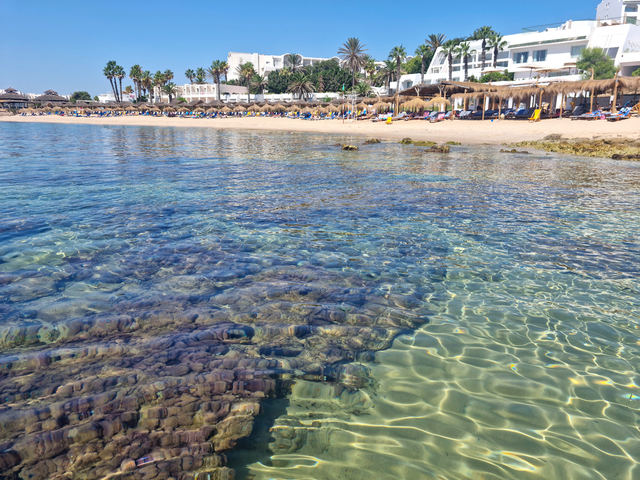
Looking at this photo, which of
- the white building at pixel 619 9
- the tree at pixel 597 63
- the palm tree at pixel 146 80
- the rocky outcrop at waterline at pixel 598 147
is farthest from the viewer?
the palm tree at pixel 146 80

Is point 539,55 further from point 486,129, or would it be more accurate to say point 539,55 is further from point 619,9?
point 486,129

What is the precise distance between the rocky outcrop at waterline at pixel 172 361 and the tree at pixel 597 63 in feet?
192

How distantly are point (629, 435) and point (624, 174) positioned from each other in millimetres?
13262

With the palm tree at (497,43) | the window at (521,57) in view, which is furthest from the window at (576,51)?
the palm tree at (497,43)

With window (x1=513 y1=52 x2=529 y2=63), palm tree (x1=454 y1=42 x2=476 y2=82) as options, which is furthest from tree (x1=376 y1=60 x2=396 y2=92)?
window (x1=513 y1=52 x2=529 y2=63)

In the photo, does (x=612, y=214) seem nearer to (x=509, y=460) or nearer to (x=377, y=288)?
(x=377, y=288)

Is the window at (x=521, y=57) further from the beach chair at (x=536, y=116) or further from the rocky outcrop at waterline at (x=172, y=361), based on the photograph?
the rocky outcrop at waterline at (x=172, y=361)

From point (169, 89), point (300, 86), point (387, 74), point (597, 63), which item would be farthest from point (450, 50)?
point (169, 89)

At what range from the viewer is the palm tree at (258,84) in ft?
281

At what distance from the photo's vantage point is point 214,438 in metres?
2.38

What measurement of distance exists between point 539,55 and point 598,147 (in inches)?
1990

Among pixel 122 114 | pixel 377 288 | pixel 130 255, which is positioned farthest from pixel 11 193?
pixel 122 114

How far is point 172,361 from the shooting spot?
311 centimetres

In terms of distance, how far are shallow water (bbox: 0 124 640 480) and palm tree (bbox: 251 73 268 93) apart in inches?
3316
